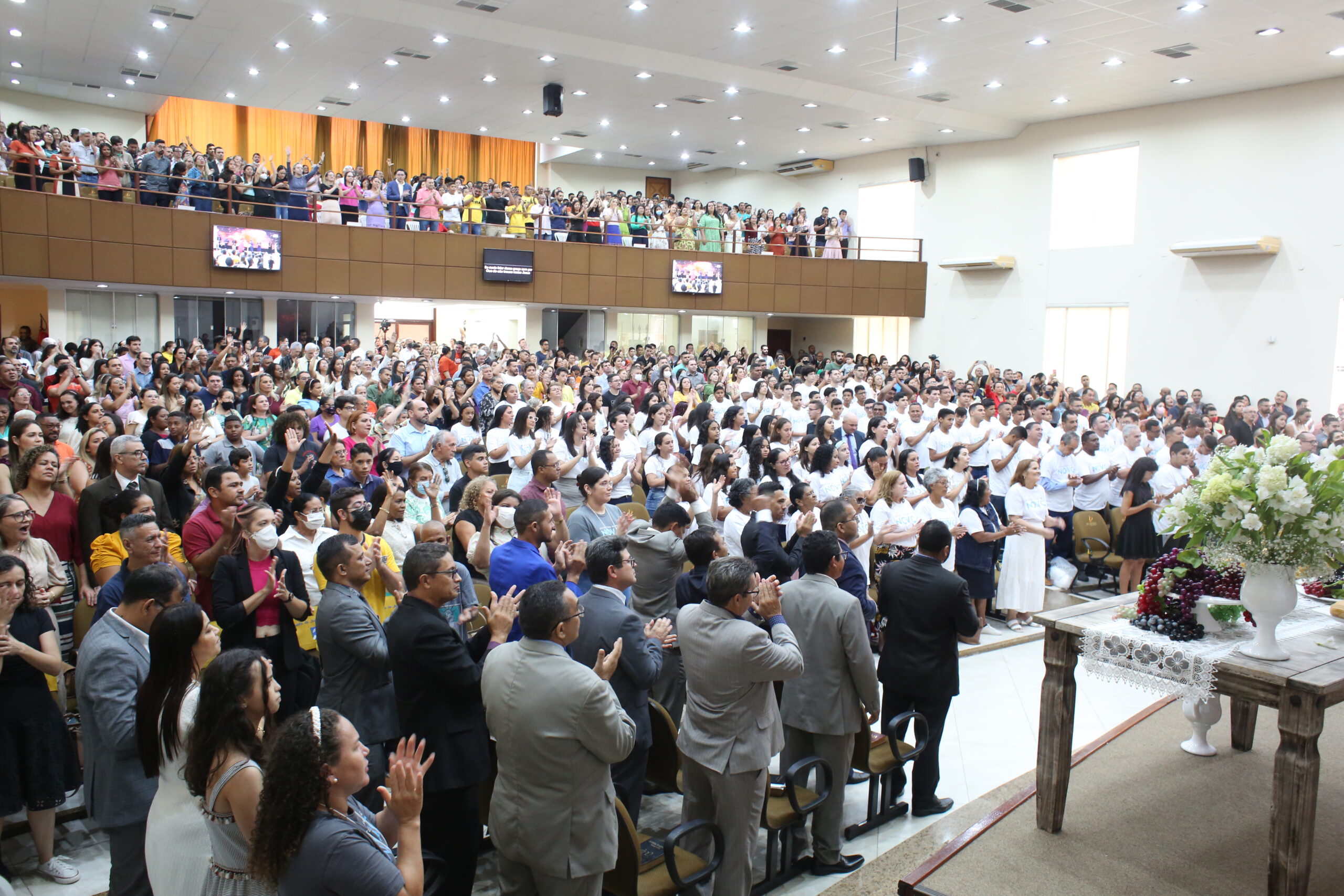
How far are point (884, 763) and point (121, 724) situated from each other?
3.32 meters

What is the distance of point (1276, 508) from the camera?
341cm

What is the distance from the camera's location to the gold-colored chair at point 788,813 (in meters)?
3.93

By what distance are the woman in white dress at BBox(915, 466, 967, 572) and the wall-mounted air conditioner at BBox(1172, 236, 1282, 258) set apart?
481 inches

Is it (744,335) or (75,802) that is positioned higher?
(744,335)

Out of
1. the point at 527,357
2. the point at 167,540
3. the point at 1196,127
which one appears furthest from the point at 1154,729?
the point at 1196,127

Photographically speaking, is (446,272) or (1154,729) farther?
(446,272)

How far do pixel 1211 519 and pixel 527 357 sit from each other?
450 inches

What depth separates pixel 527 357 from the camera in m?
Result: 14.0

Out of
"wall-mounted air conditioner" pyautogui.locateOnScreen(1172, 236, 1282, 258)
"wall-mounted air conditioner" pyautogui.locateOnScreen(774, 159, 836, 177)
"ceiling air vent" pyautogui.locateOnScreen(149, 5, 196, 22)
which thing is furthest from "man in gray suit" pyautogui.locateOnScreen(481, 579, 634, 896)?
"wall-mounted air conditioner" pyautogui.locateOnScreen(774, 159, 836, 177)

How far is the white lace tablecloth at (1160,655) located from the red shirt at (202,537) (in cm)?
415

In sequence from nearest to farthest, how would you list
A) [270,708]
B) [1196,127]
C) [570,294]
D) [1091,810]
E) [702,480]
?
[270,708]
[1091,810]
[702,480]
[1196,127]
[570,294]

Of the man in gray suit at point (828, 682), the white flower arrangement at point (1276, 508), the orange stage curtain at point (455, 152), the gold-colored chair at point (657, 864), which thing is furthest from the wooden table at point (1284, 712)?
the orange stage curtain at point (455, 152)

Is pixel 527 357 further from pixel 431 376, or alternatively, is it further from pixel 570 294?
pixel 570 294

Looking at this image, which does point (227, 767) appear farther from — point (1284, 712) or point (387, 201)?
point (387, 201)
